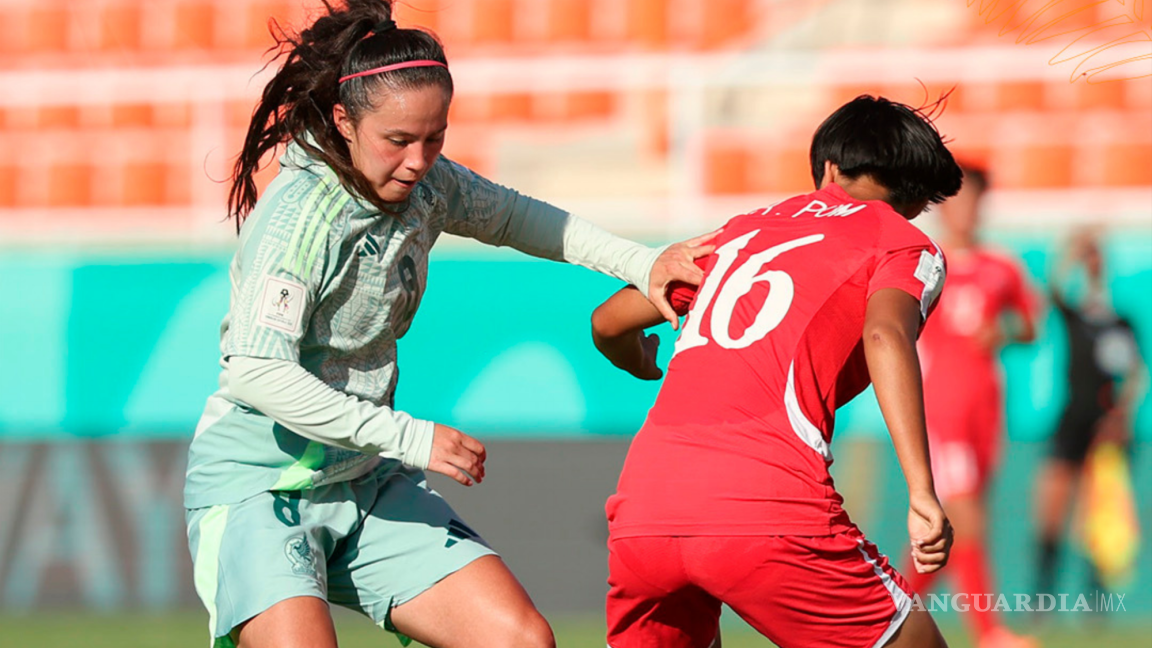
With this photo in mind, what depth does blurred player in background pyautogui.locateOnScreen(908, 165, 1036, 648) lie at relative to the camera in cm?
578

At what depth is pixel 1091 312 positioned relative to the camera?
23.5 ft

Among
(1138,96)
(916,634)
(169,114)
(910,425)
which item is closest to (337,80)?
(910,425)

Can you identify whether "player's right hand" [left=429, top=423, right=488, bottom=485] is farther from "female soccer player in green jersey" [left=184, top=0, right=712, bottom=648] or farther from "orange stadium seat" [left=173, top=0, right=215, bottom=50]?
"orange stadium seat" [left=173, top=0, right=215, bottom=50]

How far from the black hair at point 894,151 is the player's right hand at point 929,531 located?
2.30 ft

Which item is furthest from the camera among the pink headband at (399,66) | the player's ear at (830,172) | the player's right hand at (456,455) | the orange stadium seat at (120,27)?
the orange stadium seat at (120,27)

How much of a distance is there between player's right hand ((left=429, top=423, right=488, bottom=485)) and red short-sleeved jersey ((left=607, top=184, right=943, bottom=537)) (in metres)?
0.28

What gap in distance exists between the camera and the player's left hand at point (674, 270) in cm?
290

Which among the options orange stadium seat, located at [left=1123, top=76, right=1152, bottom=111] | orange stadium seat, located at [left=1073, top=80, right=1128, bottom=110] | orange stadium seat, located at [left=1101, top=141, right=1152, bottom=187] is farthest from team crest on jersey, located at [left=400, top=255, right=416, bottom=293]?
orange stadium seat, located at [left=1123, top=76, right=1152, bottom=111]

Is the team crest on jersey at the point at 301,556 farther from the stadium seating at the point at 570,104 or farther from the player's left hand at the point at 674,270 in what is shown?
the stadium seating at the point at 570,104

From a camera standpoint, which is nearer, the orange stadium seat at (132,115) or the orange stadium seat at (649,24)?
the orange stadium seat at (649,24)

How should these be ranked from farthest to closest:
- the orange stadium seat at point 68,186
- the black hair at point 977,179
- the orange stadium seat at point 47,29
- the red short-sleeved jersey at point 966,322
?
the orange stadium seat at point 47,29 < the orange stadium seat at point 68,186 < the red short-sleeved jersey at point 966,322 < the black hair at point 977,179

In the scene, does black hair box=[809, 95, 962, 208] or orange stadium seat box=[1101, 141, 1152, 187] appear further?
orange stadium seat box=[1101, 141, 1152, 187]

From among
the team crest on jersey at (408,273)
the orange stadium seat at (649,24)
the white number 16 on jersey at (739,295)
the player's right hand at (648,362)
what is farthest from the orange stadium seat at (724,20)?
the white number 16 on jersey at (739,295)

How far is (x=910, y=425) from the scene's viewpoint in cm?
246
